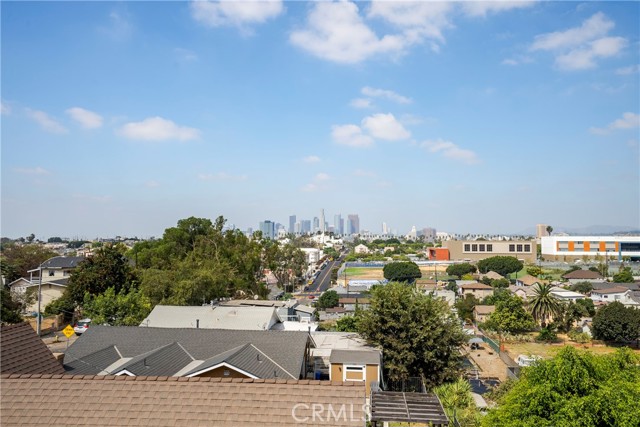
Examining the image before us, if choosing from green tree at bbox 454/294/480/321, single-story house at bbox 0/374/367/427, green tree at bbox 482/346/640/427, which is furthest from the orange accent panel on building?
single-story house at bbox 0/374/367/427

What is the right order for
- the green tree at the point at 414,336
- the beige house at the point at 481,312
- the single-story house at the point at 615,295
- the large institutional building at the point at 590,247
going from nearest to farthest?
1. the green tree at the point at 414,336
2. the beige house at the point at 481,312
3. the single-story house at the point at 615,295
4. the large institutional building at the point at 590,247

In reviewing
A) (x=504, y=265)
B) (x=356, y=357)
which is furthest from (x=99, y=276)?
(x=504, y=265)

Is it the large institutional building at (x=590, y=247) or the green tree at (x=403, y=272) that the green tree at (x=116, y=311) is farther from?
the large institutional building at (x=590, y=247)

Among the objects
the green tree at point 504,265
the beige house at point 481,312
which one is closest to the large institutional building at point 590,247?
the green tree at point 504,265

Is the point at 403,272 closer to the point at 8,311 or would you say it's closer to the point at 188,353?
the point at 8,311

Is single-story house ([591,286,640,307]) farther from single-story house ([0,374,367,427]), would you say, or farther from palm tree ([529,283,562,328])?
single-story house ([0,374,367,427])
